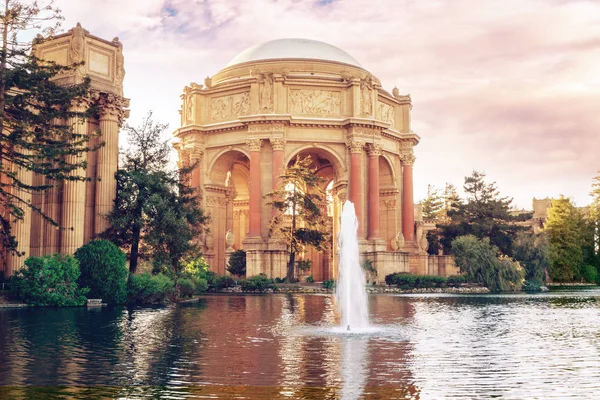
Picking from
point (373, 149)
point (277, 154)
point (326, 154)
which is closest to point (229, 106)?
point (277, 154)

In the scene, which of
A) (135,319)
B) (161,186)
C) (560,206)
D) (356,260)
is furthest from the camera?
(560,206)

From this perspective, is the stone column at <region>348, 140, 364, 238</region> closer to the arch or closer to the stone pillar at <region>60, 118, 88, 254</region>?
the arch

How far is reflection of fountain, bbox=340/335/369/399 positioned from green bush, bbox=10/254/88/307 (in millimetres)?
12977

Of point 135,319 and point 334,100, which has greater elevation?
point 334,100

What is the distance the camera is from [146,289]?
26.1 m

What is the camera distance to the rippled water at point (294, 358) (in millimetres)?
8320

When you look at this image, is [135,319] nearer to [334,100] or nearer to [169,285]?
[169,285]

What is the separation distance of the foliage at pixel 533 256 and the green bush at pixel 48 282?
36364mm

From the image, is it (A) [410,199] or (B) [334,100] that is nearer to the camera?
(B) [334,100]

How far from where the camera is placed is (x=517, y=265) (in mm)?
45312

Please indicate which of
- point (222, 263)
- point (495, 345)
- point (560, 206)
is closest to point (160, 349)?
point (495, 345)

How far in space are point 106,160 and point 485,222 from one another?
38.6 metres

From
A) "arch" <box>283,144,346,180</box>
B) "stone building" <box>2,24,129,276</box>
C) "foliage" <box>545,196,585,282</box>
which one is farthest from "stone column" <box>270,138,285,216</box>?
"foliage" <box>545,196,585,282</box>

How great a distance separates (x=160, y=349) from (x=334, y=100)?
4408 cm
